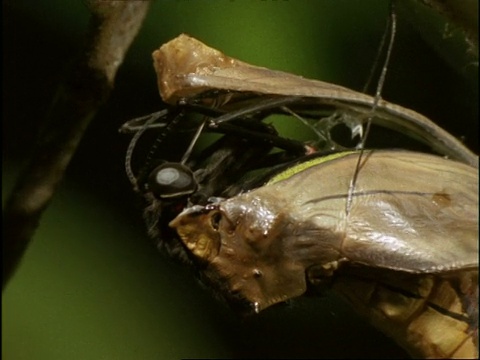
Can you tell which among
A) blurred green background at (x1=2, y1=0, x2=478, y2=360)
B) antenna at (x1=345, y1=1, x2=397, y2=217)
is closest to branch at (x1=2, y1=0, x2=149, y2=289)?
blurred green background at (x1=2, y1=0, x2=478, y2=360)

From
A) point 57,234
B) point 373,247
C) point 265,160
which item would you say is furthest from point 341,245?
point 57,234

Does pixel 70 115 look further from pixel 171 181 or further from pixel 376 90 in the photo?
pixel 376 90

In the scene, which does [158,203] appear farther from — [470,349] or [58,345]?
[470,349]

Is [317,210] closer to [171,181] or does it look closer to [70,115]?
[171,181]

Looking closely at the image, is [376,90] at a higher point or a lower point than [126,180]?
higher

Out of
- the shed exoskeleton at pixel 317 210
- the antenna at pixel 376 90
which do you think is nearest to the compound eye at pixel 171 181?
the shed exoskeleton at pixel 317 210

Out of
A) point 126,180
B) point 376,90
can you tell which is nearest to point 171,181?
point 126,180

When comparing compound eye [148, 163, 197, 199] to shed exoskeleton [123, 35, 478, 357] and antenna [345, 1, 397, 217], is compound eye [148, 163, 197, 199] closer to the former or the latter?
shed exoskeleton [123, 35, 478, 357]
